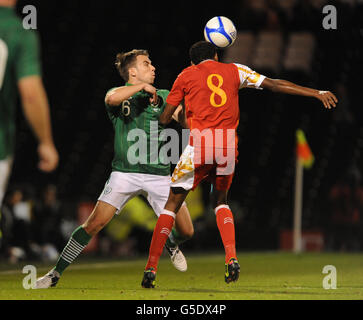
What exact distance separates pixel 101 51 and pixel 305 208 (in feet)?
23.4

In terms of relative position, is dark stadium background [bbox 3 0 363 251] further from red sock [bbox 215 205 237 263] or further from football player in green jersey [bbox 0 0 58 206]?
football player in green jersey [bbox 0 0 58 206]

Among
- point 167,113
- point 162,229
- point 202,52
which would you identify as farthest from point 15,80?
point 202,52

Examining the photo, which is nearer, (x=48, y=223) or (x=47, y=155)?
(x=47, y=155)

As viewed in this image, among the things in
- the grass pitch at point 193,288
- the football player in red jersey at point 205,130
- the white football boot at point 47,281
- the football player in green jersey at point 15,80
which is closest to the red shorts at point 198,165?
the football player in red jersey at point 205,130

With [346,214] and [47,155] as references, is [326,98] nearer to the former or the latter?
[47,155]

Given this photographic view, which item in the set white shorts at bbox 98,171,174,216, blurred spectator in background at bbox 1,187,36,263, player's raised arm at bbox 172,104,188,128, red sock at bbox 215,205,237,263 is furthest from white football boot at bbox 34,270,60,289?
blurred spectator in background at bbox 1,187,36,263

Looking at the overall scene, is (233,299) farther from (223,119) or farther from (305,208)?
(305,208)

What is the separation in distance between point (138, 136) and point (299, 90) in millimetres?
1579

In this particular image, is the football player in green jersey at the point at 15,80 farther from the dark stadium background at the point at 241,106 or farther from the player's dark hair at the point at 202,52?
the dark stadium background at the point at 241,106

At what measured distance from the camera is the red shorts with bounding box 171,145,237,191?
733 cm

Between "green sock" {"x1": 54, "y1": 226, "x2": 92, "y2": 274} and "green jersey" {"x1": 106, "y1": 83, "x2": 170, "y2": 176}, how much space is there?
0.69 m

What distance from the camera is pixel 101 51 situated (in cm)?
2238

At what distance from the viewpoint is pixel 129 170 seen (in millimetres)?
7883
